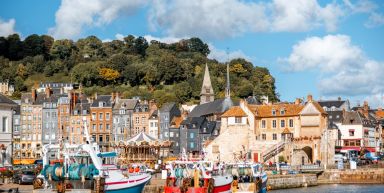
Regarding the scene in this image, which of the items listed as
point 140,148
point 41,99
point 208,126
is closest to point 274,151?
point 140,148

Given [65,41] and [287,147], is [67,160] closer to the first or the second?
[287,147]

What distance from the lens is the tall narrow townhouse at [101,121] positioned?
3883 inches

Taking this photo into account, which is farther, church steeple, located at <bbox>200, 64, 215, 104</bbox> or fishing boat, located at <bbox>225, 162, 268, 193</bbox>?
church steeple, located at <bbox>200, 64, 215, 104</bbox>

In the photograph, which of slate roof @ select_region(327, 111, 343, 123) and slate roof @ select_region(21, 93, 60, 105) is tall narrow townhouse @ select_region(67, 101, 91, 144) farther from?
slate roof @ select_region(327, 111, 343, 123)

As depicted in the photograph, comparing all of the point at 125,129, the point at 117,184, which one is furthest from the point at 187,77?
the point at 117,184

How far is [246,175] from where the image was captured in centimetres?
4591

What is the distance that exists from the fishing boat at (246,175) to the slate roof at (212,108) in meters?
51.7

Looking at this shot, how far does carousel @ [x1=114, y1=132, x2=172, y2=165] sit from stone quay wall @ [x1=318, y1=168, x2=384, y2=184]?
15059 millimetres

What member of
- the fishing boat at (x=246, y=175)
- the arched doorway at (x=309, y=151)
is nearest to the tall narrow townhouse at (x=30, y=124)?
the arched doorway at (x=309, y=151)

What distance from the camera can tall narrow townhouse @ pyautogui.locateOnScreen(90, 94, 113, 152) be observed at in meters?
98.6

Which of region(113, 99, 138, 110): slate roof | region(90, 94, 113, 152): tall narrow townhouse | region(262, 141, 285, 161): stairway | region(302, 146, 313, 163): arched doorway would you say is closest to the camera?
region(262, 141, 285, 161): stairway

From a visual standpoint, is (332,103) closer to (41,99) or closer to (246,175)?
(41,99)

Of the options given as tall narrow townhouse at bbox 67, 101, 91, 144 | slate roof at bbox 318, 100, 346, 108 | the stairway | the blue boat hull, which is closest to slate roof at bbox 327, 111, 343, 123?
slate roof at bbox 318, 100, 346, 108

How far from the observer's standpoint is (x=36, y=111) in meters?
102
